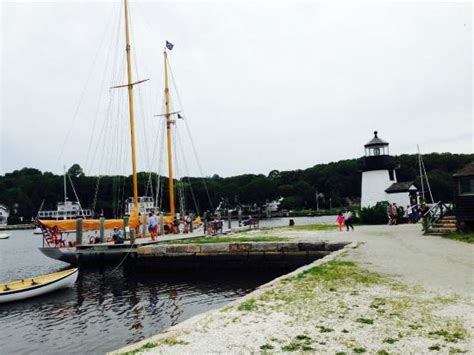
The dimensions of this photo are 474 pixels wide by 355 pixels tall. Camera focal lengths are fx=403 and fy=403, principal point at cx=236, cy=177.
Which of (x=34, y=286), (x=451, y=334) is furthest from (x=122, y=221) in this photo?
(x=451, y=334)

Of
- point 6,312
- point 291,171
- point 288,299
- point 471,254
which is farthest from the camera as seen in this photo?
point 291,171

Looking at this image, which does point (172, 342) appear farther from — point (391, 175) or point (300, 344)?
point (391, 175)

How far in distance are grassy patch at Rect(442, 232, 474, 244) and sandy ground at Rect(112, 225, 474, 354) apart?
24.6ft

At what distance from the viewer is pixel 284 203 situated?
5655 inches

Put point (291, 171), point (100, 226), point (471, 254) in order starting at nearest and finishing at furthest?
point (471, 254), point (100, 226), point (291, 171)

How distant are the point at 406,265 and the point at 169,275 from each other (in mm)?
12410

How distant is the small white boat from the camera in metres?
16.0

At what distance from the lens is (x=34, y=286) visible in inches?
651

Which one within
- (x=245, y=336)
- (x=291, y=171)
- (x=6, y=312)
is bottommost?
(x=6, y=312)

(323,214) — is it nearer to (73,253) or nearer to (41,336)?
(73,253)

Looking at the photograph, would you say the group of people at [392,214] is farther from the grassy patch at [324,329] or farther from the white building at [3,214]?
the white building at [3,214]

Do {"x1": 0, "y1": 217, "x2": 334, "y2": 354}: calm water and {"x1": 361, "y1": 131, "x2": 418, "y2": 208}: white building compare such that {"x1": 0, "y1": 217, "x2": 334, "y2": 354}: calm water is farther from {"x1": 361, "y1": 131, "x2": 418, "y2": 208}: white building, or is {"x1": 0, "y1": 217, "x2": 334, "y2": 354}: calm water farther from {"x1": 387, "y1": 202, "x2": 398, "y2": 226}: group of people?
{"x1": 361, "y1": 131, "x2": 418, "y2": 208}: white building

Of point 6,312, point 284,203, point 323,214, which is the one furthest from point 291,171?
point 6,312

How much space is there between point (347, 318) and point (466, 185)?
17620 mm
